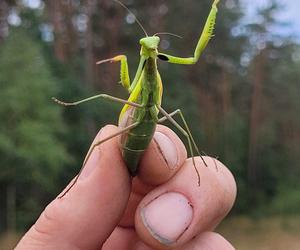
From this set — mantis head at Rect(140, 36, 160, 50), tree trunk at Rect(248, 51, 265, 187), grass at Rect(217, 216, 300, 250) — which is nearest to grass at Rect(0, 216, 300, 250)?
grass at Rect(217, 216, 300, 250)

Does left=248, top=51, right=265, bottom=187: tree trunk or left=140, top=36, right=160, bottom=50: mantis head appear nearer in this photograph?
left=140, top=36, right=160, bottom=50: mantis head

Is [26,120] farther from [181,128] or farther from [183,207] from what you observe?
[181,128]

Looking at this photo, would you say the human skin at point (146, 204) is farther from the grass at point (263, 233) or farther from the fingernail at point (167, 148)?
the grass at point (263, 233)

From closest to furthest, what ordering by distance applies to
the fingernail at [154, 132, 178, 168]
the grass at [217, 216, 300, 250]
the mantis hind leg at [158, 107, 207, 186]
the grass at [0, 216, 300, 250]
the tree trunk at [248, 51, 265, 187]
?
the mantis hind leg at [158, 107, 207, 186]
the fingernail at [154, 132, 178, 168]
the grass at [0, 216, 300, 250]
the grass at [217, 216, 300, 250]
the tree trunk at [248, 51, 265, 187]

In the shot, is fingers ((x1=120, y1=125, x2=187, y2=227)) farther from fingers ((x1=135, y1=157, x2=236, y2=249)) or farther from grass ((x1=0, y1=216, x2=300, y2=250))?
grass ((x1=0, y1=216, x2=300, y2=250))

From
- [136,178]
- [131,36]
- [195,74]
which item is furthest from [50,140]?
[136,178]

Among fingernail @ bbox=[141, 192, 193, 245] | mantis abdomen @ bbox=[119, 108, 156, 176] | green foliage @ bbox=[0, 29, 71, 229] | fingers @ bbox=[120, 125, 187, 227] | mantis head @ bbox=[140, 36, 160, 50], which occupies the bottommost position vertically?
green foliage @ bbox=[0, 29, 71, 229]

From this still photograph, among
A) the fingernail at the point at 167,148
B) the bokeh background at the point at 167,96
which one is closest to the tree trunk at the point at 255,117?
the bokeh background at the point at 167,96
